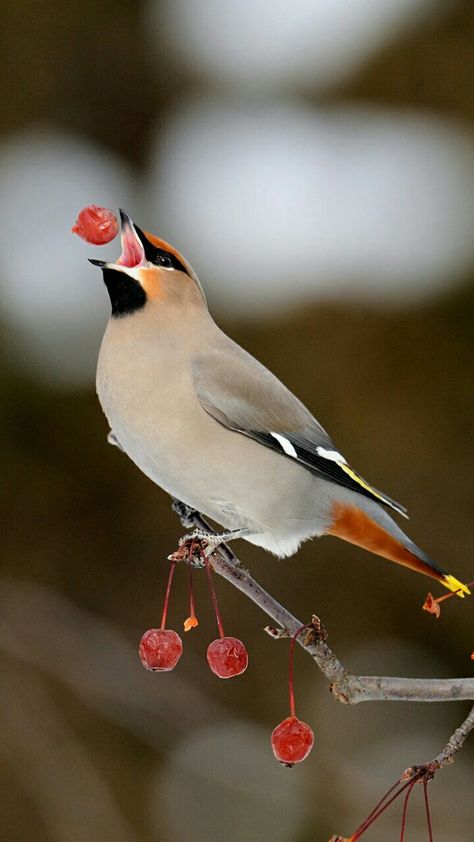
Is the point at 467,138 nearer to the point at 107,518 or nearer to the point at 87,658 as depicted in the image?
the point at 107,518

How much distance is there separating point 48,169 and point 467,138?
1.85 m

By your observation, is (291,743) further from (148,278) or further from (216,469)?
(148,278)

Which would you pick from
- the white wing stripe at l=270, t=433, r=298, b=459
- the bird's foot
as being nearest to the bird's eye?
the white wing stripe at l=270, t=433, r=298, b=459

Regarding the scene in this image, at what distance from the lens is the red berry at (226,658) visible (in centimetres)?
185

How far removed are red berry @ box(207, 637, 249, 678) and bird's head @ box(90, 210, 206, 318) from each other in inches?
26.1

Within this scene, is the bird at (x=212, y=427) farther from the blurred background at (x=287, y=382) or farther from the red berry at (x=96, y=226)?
the blurred background at (x=287, y=382)

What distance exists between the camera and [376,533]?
1.98m

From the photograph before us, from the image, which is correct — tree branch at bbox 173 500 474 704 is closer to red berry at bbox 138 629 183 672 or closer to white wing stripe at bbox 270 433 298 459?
red berry at bbox 138 629 183 672

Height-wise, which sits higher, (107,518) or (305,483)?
(305,483)

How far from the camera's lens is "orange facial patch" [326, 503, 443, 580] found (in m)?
1.94

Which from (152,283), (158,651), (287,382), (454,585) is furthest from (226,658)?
(287,382)

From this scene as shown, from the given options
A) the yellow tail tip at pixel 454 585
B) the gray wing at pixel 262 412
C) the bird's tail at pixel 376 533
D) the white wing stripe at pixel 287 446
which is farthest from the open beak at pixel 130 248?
the yellow tail tip at pixel 454 585

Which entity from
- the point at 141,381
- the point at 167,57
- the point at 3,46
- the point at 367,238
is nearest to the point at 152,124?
the point at 167,57

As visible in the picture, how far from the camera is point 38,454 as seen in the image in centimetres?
434
